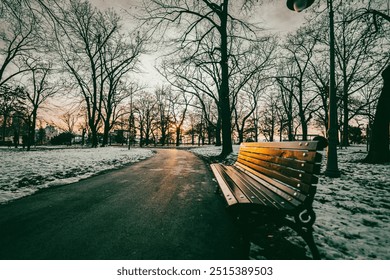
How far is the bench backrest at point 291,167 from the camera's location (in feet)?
6.51

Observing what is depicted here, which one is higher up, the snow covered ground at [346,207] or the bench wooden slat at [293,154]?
the bench wooden slat at [293,154]

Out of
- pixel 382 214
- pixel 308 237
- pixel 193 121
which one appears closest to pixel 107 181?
pixel 308 237

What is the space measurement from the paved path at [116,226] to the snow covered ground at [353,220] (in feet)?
2.30

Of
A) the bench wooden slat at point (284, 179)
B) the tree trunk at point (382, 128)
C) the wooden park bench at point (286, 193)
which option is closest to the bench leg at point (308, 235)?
the wooden park bench at point (286, 193)

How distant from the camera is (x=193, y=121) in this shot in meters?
63.2

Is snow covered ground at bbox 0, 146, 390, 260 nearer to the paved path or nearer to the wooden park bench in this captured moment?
the wooden park bench

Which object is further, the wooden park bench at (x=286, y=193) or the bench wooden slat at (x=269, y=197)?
the bench wooden slat at (x=269, y=197)

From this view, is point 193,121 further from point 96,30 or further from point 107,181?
point 107,181

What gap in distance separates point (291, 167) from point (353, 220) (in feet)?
4.46

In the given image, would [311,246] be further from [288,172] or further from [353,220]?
[353,220]

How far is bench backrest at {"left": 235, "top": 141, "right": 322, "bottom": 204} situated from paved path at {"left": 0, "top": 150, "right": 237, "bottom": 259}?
0.85 m

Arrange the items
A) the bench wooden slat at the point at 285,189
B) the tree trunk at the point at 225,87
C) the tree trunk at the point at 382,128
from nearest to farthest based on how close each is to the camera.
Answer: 1. the bench wooden slat at the point at 285,189
2. the tree trunk at the point at 382,128
3. the tree trunk at the point at 225,87

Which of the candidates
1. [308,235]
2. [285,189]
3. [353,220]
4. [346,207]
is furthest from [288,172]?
[346,207]

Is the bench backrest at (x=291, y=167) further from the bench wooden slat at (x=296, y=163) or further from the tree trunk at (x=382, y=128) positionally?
the tree trunk at (x=382, y=128)
